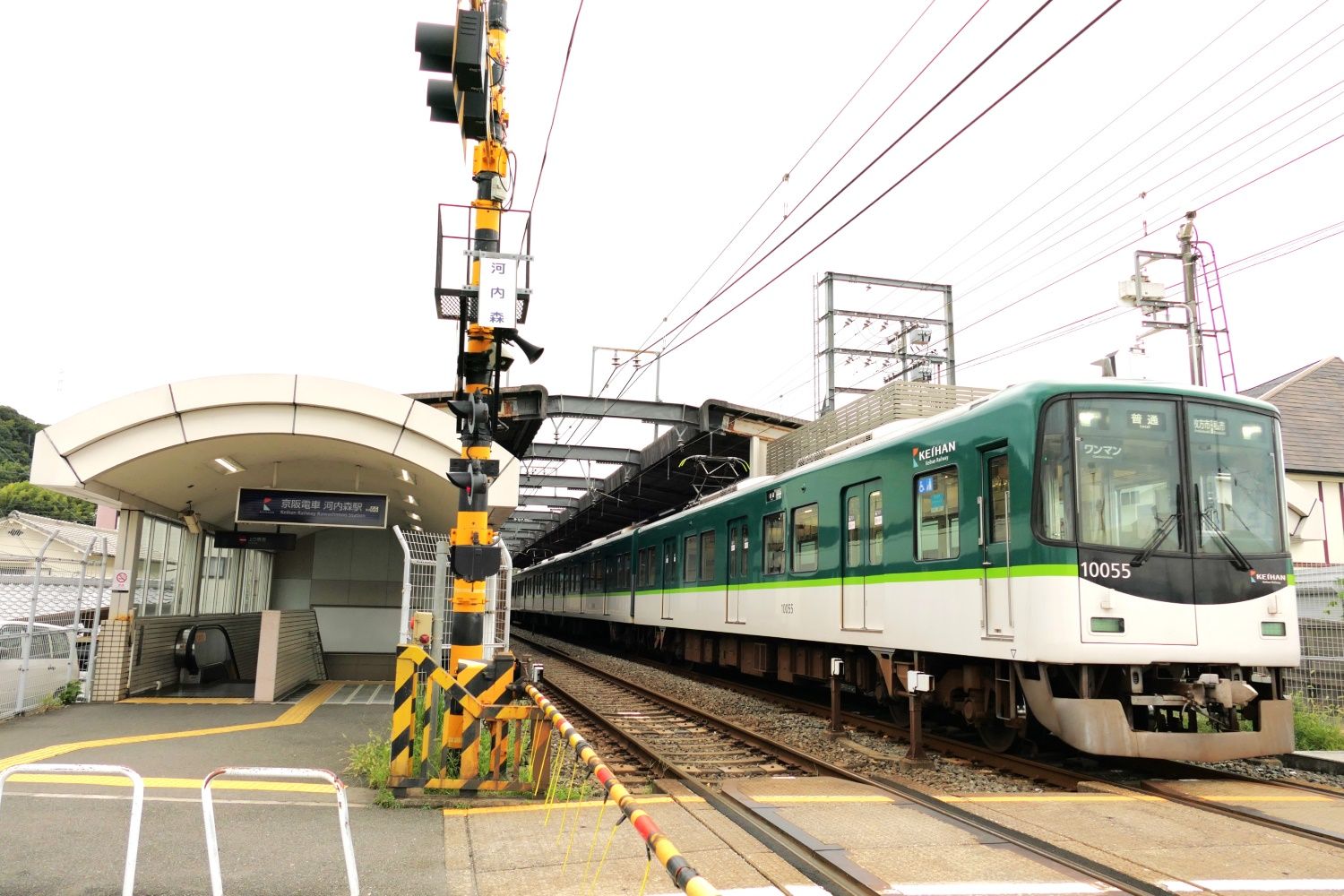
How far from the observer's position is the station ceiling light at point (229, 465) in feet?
40.3

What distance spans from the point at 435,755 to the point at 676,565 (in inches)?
447

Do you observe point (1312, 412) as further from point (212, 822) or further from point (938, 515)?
point (212, 822)

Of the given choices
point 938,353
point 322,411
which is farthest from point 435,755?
point 938,353

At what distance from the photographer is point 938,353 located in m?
29.5

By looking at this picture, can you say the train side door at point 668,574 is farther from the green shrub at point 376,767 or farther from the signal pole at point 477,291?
the signal pole at point 477,291

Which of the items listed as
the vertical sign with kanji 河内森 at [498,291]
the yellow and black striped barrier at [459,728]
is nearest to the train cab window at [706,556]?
the yellow and black striped barrier at [459,728]

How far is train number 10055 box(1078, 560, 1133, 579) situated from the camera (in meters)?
7.44

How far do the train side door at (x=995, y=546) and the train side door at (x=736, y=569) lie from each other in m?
6.43

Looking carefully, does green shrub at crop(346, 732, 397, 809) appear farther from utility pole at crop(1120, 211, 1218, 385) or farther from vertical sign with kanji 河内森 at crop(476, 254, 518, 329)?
utility pole at crop(1120, 211, 1218, 385)

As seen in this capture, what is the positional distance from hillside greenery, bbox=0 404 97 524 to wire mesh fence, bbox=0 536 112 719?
4323cm

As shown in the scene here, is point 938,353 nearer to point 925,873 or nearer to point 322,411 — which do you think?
point 322,411

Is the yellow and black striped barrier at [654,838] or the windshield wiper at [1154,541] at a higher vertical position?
the windshield wiper at [1154,541]

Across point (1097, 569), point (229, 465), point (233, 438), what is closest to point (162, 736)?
point (233, 438)

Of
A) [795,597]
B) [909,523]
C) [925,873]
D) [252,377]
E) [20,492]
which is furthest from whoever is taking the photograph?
[20,492]
